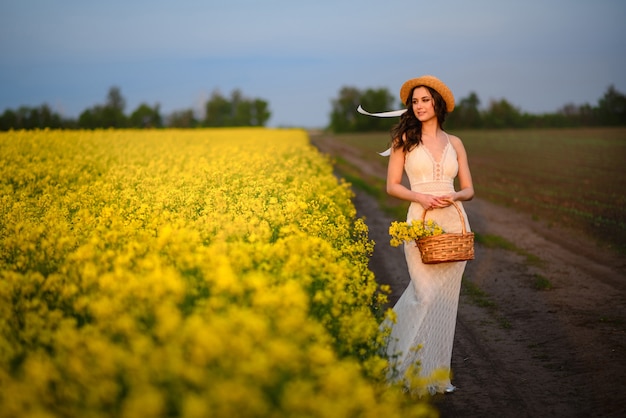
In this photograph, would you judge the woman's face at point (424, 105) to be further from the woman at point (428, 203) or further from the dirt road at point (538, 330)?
the dirt road at point (538, 330)

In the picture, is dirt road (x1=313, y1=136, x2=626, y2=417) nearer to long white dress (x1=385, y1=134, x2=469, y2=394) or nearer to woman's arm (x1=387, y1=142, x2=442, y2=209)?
long white dress (x1=385, y1=134, x2=469, y2=394)

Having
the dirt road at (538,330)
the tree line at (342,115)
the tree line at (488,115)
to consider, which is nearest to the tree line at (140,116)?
the tree line at (342,115)

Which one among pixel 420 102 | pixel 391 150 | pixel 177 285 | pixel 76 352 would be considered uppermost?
pixel 420 102

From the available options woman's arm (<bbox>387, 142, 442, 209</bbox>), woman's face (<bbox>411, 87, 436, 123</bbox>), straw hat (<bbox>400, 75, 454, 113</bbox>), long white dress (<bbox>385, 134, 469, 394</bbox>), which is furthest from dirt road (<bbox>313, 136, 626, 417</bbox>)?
straw hat (<bbox>400, 75, 454, 113</bbox>)

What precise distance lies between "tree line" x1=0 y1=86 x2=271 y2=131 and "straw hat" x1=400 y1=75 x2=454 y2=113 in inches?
1647

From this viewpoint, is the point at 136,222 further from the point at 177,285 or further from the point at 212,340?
the point at 212,340

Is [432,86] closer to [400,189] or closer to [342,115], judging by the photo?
[400,189]

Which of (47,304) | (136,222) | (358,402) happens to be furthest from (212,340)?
(136,222)

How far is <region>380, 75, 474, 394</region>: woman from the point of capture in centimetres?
555

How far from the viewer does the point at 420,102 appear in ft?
18.7

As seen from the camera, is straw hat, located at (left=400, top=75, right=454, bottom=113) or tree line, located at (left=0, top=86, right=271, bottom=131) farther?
tree line, located at (left=0, top=86, right=271, bottom=131)

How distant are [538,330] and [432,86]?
3170 mm

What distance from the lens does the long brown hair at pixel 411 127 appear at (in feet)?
18.9

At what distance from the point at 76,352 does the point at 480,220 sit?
12726 mm
